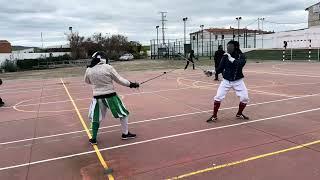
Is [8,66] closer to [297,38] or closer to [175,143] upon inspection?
[297,38]

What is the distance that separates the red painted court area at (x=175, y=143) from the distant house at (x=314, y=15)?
184 feet

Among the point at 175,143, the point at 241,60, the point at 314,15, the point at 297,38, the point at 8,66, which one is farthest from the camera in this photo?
the point at 314,15

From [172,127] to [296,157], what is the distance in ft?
10.0

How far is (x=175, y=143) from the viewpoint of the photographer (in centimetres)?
718

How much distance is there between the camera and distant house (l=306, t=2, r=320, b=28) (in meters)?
63.1

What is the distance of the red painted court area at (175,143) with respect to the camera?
5.73 metres

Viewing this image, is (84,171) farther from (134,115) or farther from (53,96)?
(53,96)

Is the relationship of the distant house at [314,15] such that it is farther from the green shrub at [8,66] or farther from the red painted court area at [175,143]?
the red painted court area at [175,143]

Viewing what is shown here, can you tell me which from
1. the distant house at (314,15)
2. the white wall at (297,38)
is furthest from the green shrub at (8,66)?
the distant house at (314,15)

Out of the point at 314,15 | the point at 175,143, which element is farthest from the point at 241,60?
the point at 314,15

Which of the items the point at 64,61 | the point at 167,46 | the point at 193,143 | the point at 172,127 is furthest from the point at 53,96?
the point at 167,46

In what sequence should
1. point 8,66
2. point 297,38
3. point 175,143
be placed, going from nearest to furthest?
point 175,143 < point 8,66 < point 297,38

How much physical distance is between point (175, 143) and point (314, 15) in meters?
63.5

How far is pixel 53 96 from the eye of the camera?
15.7 metres
